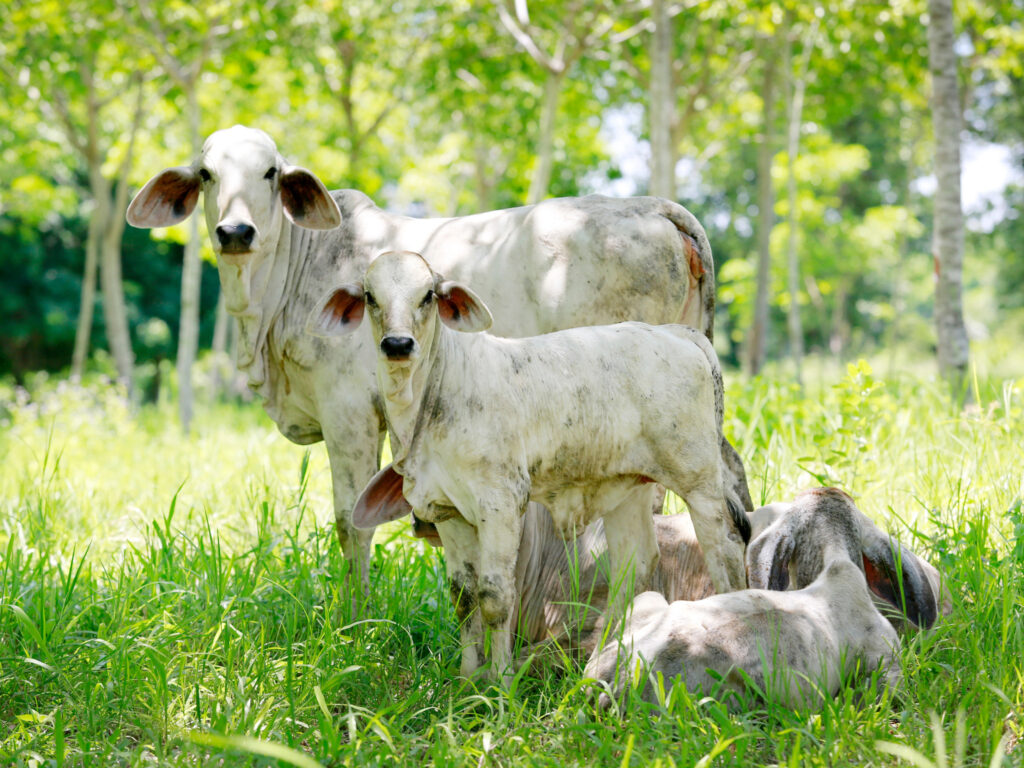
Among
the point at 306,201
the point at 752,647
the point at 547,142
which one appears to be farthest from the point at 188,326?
the point at 752,647

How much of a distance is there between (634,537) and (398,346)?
1.40m

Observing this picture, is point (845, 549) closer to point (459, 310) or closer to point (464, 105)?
point (459, 310)

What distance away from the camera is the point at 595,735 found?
9.77ft

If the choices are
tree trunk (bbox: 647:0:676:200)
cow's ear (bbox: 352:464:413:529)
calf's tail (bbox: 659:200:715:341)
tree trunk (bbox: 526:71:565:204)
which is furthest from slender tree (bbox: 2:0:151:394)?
cow's ear (bbox: 352:464:413:529)

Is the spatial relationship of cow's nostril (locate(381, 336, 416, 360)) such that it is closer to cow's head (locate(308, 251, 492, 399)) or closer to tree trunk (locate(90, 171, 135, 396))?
cow's head (locate(308, 251, 492, 399))

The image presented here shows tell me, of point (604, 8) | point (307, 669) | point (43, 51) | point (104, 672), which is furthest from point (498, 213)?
point (43, 51)

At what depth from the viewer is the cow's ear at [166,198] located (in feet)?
13.1

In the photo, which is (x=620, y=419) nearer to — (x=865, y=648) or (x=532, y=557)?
(x=532, y=557)

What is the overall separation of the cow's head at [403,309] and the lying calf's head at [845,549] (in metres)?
1.70

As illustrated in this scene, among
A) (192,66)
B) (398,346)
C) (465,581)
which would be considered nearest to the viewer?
(398,346)

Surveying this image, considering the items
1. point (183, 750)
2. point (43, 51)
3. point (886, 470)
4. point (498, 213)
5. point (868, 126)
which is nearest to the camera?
point (183, 750)

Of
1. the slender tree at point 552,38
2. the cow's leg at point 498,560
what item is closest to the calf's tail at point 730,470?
the cow's leg at point 498,560

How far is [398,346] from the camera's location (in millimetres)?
2859

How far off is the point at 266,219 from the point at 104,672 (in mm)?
1904
